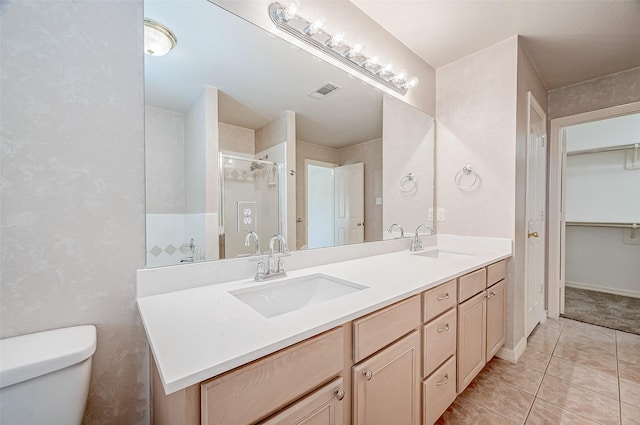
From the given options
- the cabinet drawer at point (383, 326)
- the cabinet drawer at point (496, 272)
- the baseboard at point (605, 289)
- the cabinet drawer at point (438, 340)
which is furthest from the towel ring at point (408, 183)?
the baseboard at point (605, 289)

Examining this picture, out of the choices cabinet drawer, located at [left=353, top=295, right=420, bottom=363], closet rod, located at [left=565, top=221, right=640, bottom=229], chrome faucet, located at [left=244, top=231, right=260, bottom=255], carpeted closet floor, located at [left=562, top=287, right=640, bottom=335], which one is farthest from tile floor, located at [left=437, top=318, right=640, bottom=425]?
closet rod, located at [left=565, top=221, right=640, bottom=229]

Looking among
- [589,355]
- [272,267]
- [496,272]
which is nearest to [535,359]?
[589,355]

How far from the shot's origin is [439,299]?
1258 millimetres

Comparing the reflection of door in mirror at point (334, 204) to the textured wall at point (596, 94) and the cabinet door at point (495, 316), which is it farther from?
the textured wall at point (596, 94)

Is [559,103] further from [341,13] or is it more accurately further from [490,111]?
[341,13]

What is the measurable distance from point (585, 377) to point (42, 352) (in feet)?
9.23

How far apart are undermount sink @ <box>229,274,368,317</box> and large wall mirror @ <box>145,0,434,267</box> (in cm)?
21

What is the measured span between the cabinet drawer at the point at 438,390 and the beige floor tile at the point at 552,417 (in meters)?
0.48

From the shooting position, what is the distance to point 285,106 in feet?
4.69

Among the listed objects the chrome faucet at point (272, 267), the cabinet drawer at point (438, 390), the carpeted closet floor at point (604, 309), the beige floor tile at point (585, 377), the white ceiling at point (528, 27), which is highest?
the white ceiling at point (528, 27)

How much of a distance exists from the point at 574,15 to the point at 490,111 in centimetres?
67

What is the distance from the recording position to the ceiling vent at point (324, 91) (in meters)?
1.56

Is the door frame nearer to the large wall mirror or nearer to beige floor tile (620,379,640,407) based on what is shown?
beige floor tile (620,379,640,407)

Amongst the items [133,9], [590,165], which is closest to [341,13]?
[133,9]
